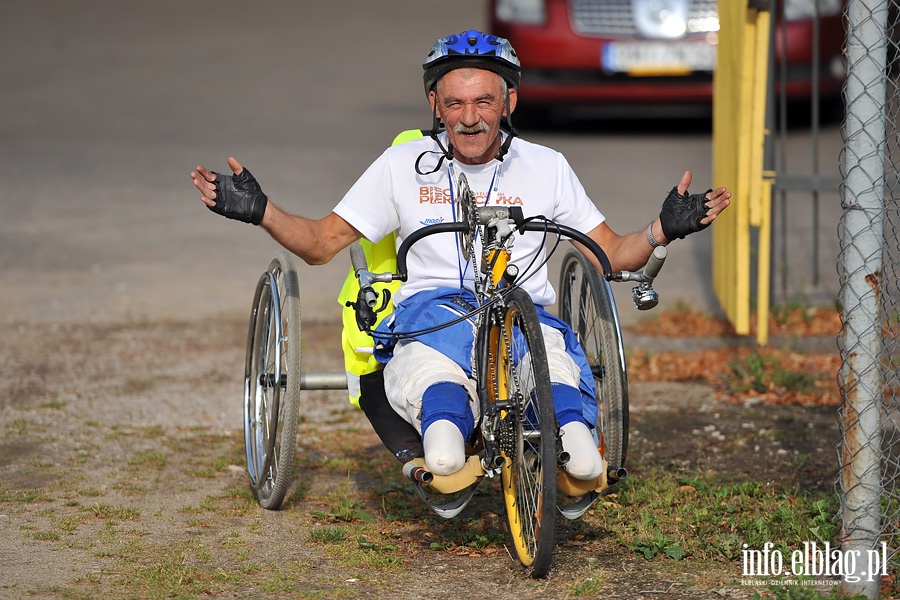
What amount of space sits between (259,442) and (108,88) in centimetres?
1077

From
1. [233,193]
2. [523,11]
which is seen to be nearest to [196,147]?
[523,11]

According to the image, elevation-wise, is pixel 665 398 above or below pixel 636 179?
below

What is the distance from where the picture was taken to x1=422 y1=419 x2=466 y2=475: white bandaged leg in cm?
390

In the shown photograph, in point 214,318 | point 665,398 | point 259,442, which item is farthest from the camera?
point 214,318

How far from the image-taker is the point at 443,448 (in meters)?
3.91

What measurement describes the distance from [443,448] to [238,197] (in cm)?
103

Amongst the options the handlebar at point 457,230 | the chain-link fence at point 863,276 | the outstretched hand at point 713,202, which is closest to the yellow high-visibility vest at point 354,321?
the handlebar at point 457,230

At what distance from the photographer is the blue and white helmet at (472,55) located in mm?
4324

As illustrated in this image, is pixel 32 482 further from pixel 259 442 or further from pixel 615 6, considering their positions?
pixel 615 6

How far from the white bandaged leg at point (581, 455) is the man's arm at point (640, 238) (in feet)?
2.38

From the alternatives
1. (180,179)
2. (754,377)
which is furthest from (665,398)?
(180,179)

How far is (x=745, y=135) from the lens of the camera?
254 inches

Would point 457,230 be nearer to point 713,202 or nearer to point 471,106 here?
point 471,106

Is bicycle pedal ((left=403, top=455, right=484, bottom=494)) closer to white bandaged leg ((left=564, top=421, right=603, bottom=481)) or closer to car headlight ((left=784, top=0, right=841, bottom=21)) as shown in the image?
white bandaged leg ((left=564, top=421, right=603, bottom=481))
